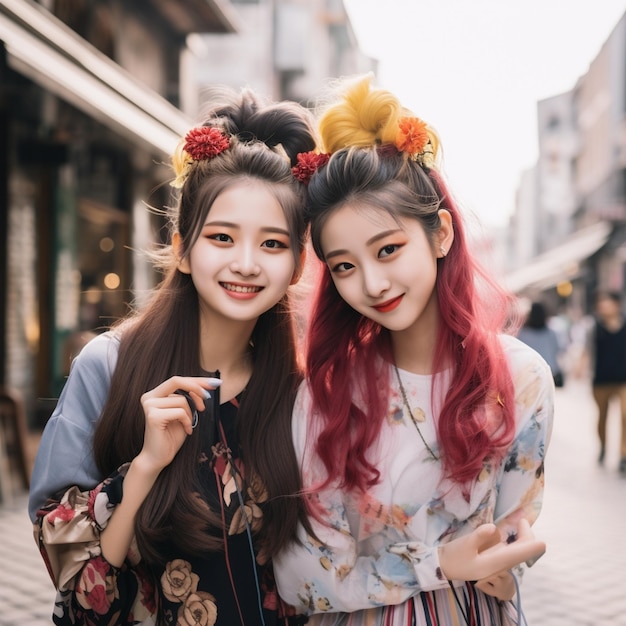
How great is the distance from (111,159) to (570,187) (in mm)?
39838

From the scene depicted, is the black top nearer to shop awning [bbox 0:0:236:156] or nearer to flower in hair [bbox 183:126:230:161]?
shop awning [bbox 0:0:236:156]

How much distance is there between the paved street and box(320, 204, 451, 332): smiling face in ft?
10.3

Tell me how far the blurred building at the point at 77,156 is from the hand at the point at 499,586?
13.2 ft

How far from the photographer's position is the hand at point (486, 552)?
1.71m

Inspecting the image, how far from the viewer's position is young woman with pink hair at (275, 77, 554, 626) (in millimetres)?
1865

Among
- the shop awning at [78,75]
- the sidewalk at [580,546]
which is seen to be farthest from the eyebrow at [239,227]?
the sidewalk at [580,546]

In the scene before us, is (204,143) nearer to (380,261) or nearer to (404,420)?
(380,261)

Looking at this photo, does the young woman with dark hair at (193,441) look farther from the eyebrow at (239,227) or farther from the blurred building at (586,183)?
the blurred building at (586,183)

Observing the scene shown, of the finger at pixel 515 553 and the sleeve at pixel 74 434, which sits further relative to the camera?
the sleeve at pixel 74 434

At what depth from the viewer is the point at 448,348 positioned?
202 cm

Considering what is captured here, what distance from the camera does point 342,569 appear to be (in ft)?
6.12

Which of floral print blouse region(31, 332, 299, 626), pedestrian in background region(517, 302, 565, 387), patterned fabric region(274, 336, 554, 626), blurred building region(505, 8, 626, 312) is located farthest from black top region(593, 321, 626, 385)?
blurred building region(505, 8, 626, 312)

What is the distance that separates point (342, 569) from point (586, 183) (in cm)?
3734

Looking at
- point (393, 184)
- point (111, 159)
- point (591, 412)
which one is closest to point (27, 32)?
point (393, 184)
